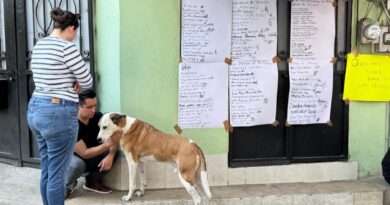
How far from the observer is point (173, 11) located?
17.0 feet

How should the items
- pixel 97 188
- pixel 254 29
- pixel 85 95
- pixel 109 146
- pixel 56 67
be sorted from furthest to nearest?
pixel 254 29 → pixel 97 188 → pixel 109 146 → pixel 85 95 → pixel 56 67

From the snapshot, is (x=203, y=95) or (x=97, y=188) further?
(x=203, y=95)

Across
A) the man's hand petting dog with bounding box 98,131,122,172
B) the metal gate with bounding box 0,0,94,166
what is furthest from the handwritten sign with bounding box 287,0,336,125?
the metal gate with bounding box 0,0,94,166

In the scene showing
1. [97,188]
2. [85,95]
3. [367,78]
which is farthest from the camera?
[367,78]

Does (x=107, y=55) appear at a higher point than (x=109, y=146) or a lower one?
higher

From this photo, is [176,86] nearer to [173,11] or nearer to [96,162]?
[173,11]

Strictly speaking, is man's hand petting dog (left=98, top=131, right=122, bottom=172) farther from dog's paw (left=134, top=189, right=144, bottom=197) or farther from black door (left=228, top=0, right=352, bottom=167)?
black door (left=228, top=0, right=352, bottom=167)

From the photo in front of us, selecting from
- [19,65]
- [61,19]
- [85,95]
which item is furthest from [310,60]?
[19,65]

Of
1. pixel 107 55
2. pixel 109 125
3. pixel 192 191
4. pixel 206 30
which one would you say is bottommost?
pixel 192 191

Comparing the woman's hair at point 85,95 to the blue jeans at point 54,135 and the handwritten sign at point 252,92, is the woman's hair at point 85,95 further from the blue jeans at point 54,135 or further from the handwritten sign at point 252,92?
the handwritten sign at point 252,92

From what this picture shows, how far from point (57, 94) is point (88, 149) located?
101 cm

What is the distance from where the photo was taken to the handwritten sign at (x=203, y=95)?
5312 mm

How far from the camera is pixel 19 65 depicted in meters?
5.83

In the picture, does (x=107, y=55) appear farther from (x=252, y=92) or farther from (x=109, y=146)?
(x=252, y=92)
